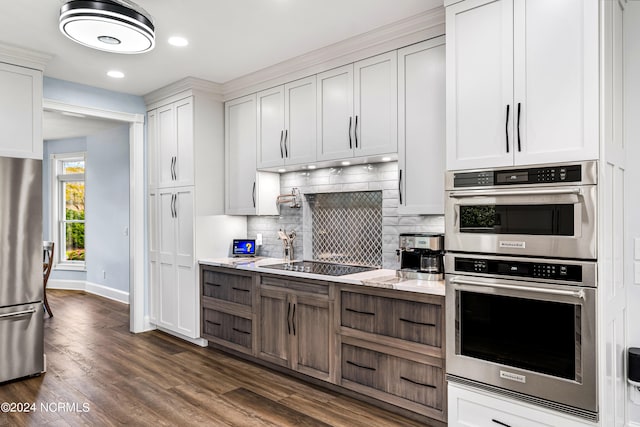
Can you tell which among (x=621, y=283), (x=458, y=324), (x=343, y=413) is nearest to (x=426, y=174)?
(x=458, y=324)

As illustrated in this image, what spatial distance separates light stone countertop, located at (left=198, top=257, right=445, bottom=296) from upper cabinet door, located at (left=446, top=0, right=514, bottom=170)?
0.77 meters

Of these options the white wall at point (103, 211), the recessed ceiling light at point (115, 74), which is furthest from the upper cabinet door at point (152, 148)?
the white wall at point (103, 211)

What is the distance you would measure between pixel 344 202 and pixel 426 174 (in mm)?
1084

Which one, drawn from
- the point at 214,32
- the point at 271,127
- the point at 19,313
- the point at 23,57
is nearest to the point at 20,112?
the point at 23,57

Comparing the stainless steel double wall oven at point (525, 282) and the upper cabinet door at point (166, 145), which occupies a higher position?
the upper cabinet door at point (166, 145)

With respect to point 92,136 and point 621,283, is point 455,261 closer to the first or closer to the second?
point 621,283

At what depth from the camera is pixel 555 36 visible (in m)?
2.06

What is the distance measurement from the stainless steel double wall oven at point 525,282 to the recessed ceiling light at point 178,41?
2.35m

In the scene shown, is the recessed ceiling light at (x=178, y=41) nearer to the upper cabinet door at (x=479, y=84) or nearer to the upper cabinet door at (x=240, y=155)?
the upper cabinet door at (x=240, y=155)

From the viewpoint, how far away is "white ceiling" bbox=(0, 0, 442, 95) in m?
2.80

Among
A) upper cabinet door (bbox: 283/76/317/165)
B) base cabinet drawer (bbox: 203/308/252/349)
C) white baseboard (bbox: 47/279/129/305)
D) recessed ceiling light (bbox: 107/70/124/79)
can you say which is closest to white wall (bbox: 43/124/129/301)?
white baseboard (bbox: 47/279/129/305)

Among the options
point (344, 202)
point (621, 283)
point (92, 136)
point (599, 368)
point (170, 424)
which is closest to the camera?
point (599, 368)

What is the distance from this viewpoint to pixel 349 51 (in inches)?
132

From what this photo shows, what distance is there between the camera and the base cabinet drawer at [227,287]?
3820 millimetres
